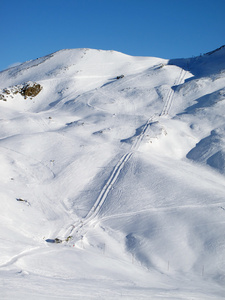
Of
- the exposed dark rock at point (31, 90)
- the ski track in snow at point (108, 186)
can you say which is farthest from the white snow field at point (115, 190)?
the exposed dark rock at point (31, 90)

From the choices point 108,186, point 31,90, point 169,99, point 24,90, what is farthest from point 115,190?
point 24,90

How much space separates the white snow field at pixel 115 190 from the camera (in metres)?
14.9

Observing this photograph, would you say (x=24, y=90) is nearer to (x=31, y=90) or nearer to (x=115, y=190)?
(x=31, y=90)

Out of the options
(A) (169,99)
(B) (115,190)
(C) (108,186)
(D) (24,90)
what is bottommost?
(B) (115,190)

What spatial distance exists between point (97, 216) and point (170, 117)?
75.9ft

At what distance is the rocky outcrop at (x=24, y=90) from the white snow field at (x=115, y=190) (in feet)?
0.89

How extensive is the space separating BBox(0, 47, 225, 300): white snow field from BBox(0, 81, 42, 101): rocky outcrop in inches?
10.7

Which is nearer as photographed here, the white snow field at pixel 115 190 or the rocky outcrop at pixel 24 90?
the white snow field at pixel 115 190

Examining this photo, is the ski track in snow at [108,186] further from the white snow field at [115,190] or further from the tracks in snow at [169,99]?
the tracks in snow at [169,99]

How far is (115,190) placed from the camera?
25906mm

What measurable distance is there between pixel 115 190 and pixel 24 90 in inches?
1345

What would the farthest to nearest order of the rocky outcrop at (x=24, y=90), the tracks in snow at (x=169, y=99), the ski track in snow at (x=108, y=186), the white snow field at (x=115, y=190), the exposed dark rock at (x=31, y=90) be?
the exposed dark rock at (x=31, y=90) → the rocky outcrop at (x=24, y=90) → the tracks in snow at (x=169, y=99) → the ski track in snow at (x=108, y=186) → the white snow field at (x=115, y=190)

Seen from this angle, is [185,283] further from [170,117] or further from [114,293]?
[170,117]

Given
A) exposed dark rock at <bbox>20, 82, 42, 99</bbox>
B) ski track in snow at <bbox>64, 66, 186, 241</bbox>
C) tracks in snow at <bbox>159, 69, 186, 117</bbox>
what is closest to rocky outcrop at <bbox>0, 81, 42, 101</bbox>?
exposed dark rock at <bbox>20, 82, 42, 99</bbox>
